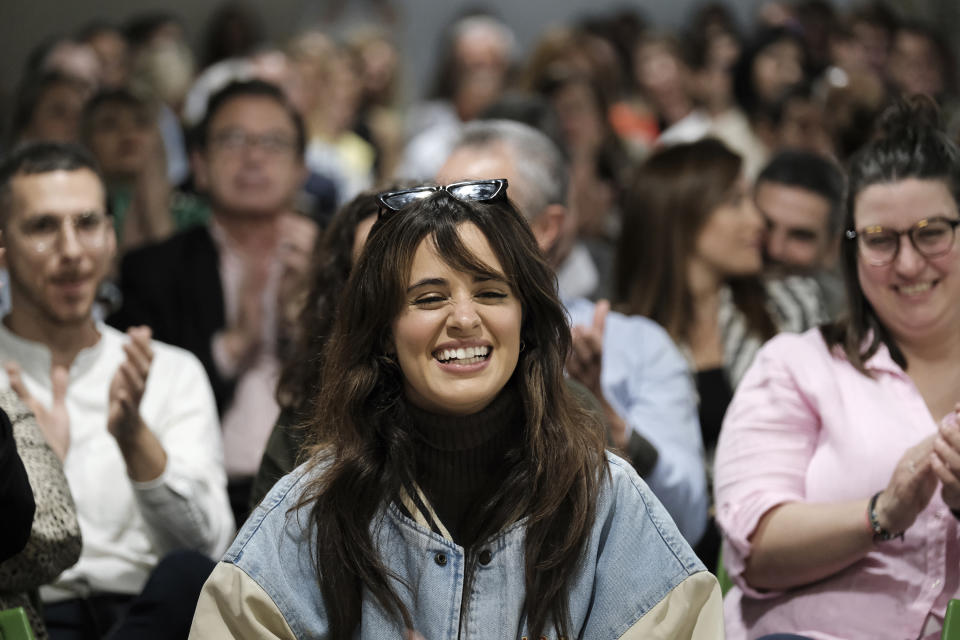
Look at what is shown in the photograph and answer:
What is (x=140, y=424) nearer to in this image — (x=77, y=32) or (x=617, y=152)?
(x=617, y=152)

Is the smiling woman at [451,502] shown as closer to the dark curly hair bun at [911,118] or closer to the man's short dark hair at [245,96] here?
the dark curly hair bun at [911,118]

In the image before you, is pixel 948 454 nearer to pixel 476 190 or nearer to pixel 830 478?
pixel 830 478

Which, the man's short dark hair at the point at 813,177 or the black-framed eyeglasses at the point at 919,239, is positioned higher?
the man's short dark hair at the point at 813,177

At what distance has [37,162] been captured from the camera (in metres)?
2.64

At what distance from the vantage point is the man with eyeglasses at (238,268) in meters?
3.22

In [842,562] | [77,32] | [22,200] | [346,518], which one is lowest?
[842,562]

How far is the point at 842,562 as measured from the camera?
2.12 m

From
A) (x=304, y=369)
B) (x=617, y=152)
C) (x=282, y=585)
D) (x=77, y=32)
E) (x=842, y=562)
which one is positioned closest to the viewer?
(x=282, y=585)

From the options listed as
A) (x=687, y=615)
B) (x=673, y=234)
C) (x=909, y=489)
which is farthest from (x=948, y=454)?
(x=673, y=234)

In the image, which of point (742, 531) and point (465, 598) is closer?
point (465, 598)

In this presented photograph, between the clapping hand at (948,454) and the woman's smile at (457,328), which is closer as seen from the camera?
the woman's smile at (457,328)

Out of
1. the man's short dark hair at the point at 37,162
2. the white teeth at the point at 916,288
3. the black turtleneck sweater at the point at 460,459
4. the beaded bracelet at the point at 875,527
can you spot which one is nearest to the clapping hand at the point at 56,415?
the man's short dark hair at the point at 37,162

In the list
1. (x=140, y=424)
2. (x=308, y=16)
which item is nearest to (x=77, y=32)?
(x=308, y=16)

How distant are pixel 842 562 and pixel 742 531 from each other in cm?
18
